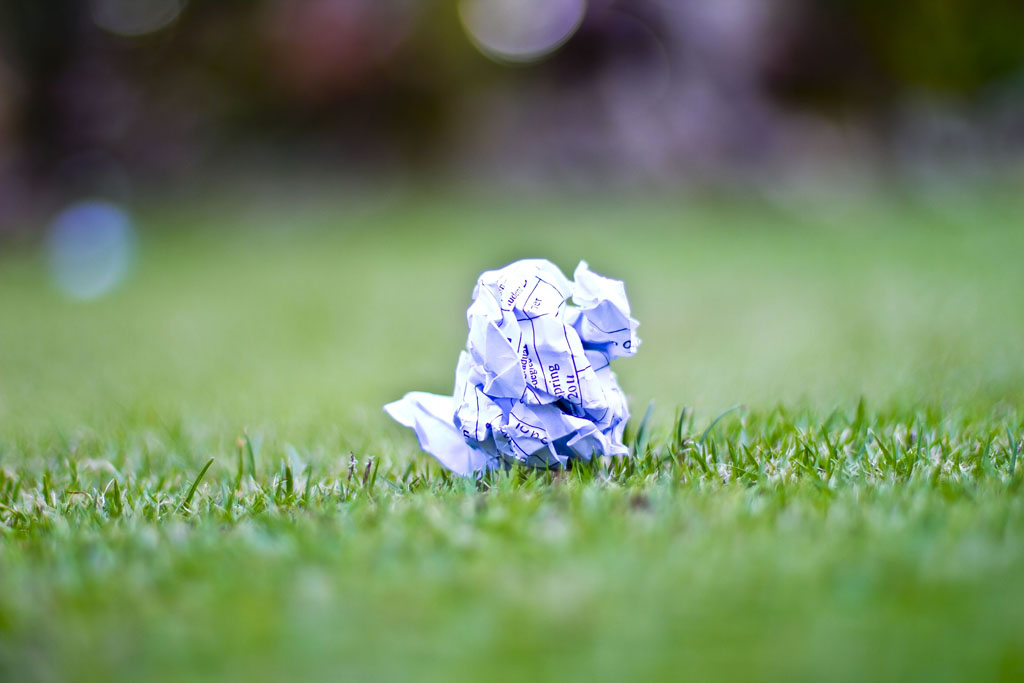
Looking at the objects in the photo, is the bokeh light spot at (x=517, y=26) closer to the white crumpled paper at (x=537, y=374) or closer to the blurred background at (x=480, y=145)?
the blurred background at (x=480, y=145)

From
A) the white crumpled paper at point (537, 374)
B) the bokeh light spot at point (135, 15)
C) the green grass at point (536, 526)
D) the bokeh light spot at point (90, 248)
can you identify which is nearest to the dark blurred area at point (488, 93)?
the bokeh light spot at point (135, 15)

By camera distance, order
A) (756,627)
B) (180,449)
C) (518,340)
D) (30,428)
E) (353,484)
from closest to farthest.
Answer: (756,627) → (518,340) → (353,484) → (180,449) → (30,428)

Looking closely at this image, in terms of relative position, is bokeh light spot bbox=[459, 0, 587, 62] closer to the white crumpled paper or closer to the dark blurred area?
the dark blurred area

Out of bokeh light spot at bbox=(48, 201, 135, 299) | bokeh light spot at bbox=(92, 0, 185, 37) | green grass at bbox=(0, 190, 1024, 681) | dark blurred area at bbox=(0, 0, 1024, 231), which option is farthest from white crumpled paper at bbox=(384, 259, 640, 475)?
bokeh light spot at bbox=(92, 0, 185, 37)

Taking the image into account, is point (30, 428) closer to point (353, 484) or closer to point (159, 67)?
point (353, 484)

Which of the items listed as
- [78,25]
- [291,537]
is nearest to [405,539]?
[291,537]

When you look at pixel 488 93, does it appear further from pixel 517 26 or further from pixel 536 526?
pixel 536 526
